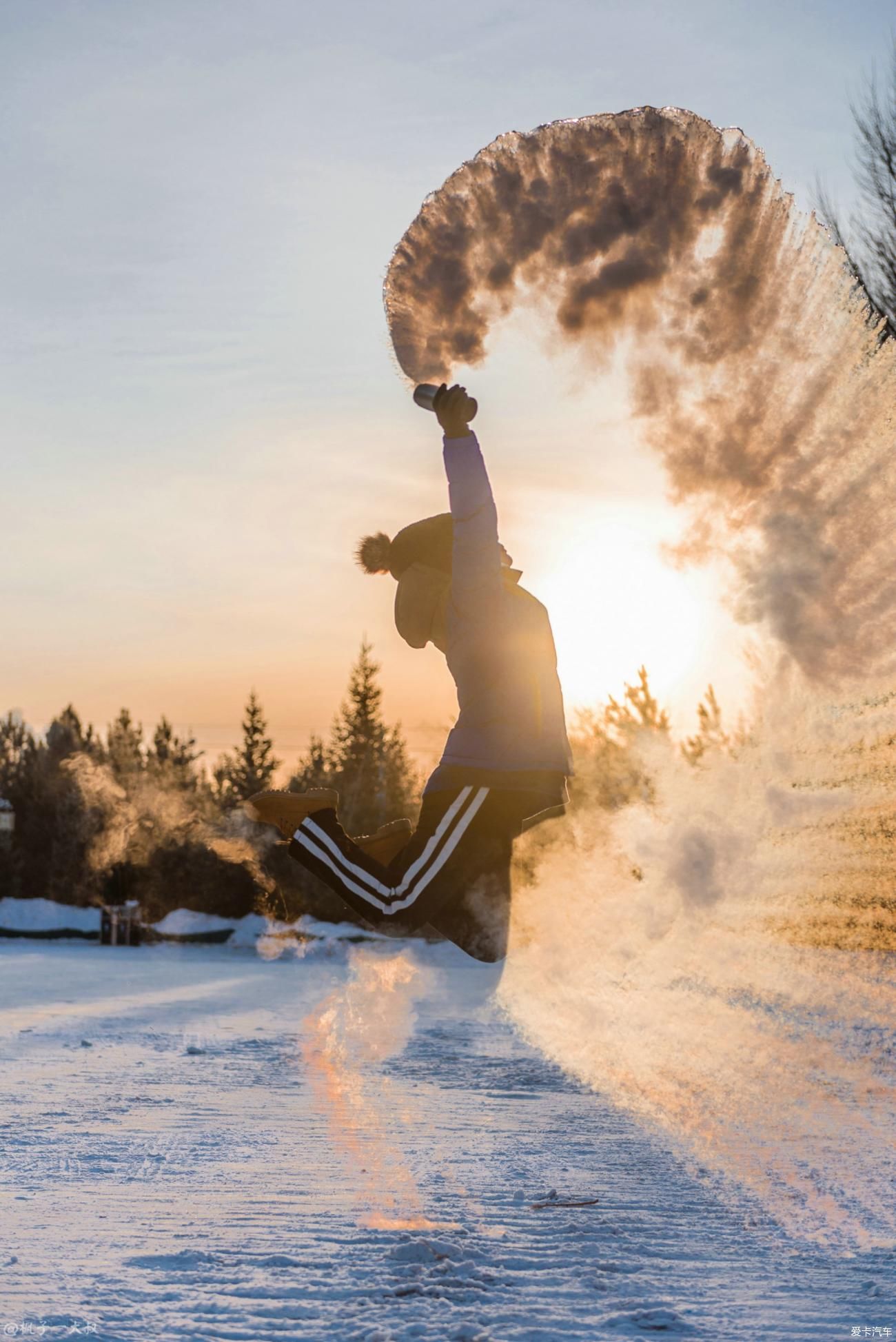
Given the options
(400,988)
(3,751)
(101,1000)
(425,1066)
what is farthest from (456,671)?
(3,751)

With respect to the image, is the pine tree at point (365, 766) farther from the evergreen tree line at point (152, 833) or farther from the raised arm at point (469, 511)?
the raised arm at point (469, 511)

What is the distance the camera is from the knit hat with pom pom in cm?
471

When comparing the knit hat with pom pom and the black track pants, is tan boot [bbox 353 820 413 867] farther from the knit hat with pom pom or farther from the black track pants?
the knit hat with pom pom

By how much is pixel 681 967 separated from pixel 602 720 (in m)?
9.01

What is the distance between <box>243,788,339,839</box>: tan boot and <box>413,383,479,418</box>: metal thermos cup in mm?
1381

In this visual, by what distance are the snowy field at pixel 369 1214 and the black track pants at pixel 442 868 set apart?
1.55m

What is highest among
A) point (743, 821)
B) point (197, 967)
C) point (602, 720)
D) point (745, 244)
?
point (745, 244)

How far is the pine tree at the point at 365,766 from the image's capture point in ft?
153

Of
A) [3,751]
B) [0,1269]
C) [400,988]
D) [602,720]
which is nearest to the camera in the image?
[0,1269]

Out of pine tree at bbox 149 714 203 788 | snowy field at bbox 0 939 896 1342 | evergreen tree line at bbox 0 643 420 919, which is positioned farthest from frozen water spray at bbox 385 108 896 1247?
pine tree at bbox 149 714 203 788

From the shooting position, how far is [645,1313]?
5.05m

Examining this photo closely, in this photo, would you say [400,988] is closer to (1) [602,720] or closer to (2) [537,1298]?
(1) [602,720]

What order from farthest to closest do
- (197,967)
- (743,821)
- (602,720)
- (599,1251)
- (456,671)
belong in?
(197,967), (602,720), (743,821), (599,1251), (456,671)

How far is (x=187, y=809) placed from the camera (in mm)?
49594
